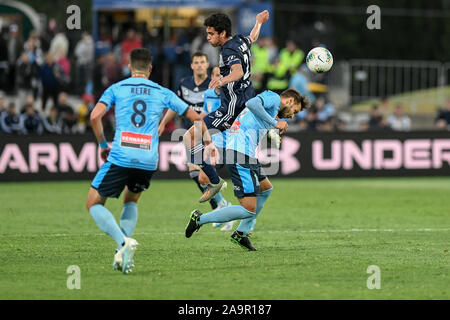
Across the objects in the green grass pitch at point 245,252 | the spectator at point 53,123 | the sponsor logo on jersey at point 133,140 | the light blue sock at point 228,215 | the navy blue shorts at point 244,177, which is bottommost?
the green grass pitch at point 245,252

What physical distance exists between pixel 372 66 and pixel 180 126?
7385 mm

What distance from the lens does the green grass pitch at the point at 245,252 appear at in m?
7.89

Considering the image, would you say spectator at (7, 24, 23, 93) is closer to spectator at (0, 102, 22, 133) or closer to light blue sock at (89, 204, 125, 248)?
spectator at (0, 102, 22, 133)

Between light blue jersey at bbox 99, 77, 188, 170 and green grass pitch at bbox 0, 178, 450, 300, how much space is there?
45.9 inches

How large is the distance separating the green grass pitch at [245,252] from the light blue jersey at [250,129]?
4.12 ft

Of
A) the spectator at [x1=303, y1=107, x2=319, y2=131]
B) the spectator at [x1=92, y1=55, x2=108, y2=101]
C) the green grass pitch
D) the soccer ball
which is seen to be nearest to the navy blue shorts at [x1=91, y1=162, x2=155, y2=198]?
the green grass pitch

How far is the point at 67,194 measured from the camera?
1764cm

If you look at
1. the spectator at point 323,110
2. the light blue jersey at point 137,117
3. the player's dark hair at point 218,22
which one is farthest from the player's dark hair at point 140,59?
the spectator at point 323,110

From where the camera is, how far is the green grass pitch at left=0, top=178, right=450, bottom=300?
25.9ft

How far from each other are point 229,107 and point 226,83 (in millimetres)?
719

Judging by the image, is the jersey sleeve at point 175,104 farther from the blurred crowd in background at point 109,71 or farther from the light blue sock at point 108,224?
the blurred crowd in background at point 109,71

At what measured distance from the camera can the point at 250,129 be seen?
33.1 feet
